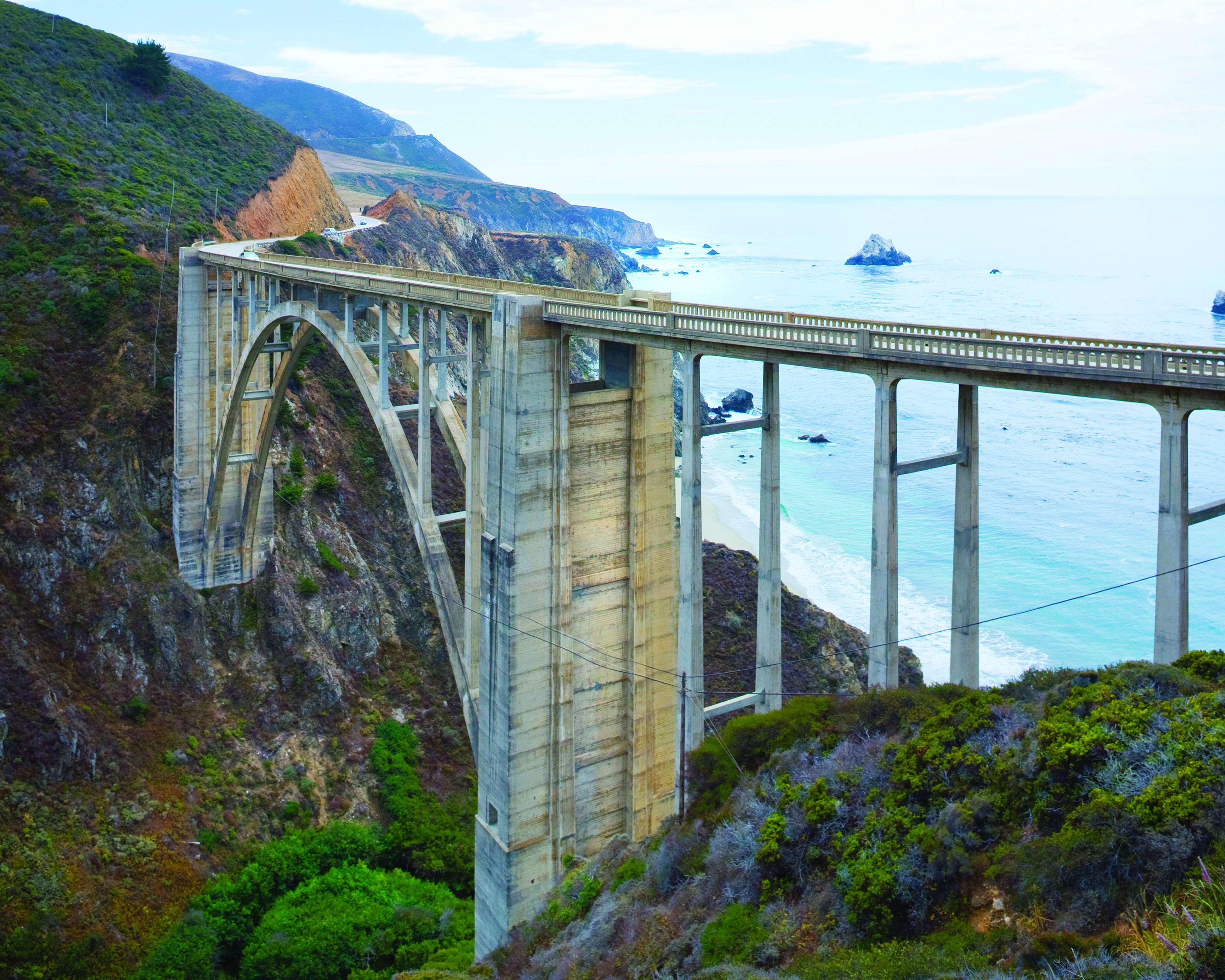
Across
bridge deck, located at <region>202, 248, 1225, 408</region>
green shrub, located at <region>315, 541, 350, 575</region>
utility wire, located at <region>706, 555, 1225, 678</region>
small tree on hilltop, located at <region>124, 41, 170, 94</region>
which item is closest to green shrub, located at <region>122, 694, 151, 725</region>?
green shrub, located at <region>315, 541, 350, 575</region>

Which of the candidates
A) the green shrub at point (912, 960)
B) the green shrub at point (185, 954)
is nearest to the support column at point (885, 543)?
the green shrub at point (912, 960)

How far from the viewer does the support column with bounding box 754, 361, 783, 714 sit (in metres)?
19.5

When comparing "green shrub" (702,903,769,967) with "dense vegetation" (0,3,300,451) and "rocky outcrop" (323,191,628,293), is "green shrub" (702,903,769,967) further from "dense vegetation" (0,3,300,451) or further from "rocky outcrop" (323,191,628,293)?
"rocky outcrop" (323,191,628,293)

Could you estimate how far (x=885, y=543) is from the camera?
17.2 metres

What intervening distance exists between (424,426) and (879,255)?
157 meters

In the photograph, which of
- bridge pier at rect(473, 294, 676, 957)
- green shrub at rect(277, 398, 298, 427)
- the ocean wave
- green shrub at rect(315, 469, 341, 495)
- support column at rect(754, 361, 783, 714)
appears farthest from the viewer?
the ocean wave

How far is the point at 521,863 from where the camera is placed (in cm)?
2538

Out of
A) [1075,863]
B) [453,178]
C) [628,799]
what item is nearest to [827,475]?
[628,799]

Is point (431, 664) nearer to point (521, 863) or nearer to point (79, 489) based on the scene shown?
point (79, 489)

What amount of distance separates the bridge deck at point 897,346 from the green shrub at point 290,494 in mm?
17632

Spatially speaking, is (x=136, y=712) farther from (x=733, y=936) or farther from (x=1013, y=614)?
(x=733, y=936)

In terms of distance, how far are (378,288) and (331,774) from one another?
17.0 metres

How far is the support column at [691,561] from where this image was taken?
20.5 m

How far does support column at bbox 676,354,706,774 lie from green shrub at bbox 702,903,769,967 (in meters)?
6.02
